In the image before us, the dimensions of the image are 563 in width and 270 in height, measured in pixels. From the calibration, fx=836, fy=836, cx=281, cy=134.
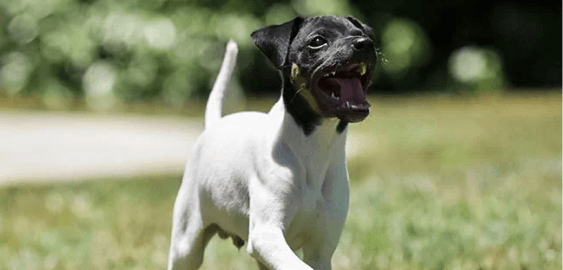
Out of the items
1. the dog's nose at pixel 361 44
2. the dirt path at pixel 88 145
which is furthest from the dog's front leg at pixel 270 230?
the dirt path at pixel 88 145

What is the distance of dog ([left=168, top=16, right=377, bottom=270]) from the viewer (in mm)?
2504

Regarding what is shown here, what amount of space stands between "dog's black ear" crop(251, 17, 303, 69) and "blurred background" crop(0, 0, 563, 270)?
1566 millimetres

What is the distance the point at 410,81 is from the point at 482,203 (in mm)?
8024

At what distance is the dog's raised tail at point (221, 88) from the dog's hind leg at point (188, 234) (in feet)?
1.20

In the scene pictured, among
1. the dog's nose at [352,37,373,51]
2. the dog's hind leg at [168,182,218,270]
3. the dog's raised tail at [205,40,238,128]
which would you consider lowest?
the dog's hind leg at [168,182,218,270]

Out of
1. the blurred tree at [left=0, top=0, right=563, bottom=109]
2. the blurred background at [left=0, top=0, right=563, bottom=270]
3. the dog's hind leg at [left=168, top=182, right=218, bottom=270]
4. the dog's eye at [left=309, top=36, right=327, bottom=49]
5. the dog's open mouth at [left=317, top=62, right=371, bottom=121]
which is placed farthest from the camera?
the blurred tree at [left=0, top=0, right=563, bottom=109]

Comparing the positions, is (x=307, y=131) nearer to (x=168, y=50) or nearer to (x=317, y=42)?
(x=317, y=42)

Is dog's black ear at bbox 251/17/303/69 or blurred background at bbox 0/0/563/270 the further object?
blurred background at bbox 0/0/563/270

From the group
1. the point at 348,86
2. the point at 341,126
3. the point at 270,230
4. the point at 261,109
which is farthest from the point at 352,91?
the point at 261,109

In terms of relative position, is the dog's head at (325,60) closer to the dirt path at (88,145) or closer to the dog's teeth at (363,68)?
the dog's teeth at (363,68)

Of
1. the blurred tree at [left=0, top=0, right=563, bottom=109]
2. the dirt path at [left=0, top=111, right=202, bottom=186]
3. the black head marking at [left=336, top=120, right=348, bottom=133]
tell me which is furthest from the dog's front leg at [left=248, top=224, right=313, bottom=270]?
the blurred tree at [left=0, top=0, right=563, bottom=109]

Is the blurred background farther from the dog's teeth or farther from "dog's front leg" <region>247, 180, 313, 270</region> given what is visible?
the dog's teeth

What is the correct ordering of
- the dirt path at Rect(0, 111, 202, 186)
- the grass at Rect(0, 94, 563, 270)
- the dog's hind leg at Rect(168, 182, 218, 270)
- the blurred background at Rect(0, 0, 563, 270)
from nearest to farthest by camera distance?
the dog's hind leg at Rect(168, 182, 218, 270)
the grass at Rect(0, 94, 563, 270)
the blurred background at Rect(0, 0, 563, 270)
the dirt path at Rect(0, 111, 202, 186)

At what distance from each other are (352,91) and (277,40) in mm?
326
